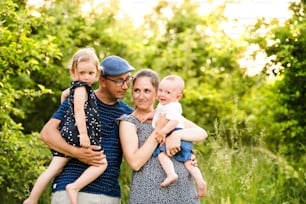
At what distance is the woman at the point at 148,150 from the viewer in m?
4.64

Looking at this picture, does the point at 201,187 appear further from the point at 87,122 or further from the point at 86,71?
the point at 86,71

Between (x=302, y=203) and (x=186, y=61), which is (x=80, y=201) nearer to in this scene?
(x=302, y=203)

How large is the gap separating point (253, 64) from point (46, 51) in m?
3.01

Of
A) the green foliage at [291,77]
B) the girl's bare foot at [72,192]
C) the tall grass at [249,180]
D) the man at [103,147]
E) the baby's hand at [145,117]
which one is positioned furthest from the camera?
the green foliage at [291,77]

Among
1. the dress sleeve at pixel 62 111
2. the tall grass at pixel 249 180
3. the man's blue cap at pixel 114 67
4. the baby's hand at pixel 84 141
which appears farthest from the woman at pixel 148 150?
A: the tall grass at pixel 249 180

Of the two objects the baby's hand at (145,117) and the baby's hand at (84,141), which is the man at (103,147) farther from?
the baby's hand at (145,117)

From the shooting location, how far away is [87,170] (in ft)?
15.3

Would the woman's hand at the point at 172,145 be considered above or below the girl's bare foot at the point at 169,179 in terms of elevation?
above

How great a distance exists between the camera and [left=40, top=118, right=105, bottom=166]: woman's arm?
4.62 meters

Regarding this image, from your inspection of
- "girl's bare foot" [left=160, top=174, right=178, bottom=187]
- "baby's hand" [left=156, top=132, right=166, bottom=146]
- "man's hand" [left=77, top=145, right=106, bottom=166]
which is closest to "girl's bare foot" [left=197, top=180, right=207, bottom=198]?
"girl's bare foot" [left=160, top=174, right=178, bottom=187]

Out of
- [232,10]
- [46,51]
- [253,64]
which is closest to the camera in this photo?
[46,51]

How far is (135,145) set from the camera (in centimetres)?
467

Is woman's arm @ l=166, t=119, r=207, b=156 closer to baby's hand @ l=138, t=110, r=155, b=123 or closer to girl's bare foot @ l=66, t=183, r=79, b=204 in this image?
baby's hand @ l=138, t=110, r=155, b=123

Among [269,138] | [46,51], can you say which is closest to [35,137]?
[46,51]
